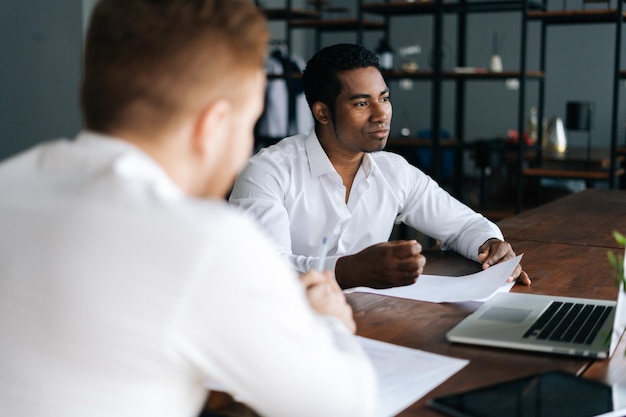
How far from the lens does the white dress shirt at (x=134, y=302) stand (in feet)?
2.13

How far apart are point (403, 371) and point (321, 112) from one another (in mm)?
1358

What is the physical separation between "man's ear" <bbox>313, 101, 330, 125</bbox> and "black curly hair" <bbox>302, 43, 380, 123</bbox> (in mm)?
12

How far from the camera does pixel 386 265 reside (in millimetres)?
1556

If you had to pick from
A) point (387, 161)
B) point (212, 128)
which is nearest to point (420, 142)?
point (387, 161)

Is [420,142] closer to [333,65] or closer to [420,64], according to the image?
[333,65]

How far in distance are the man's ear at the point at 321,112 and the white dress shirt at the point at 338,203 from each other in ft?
0.23

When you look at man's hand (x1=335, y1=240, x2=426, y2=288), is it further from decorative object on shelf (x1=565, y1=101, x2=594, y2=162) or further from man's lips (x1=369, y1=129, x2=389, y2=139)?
decorative object on shelf (x1=565, y1=101, x2=594, y2=162)

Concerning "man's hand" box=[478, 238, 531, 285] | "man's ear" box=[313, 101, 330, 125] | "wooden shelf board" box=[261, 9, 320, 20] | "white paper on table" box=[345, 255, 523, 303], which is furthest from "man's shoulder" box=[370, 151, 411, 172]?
"wooden shelf board" box=[261, 9, 320, 20]

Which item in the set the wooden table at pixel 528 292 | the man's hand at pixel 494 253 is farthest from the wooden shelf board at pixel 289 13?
the man's hand at pixel 494 253

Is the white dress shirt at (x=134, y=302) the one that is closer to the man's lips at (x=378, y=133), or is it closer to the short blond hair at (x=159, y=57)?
the short blond hair at (x=159, y=57)

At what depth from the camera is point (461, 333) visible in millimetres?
1330

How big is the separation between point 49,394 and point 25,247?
5.3 inches

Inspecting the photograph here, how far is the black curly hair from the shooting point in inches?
92.7

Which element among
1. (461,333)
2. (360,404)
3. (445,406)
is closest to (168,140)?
(360,404)
